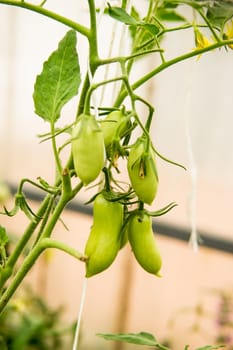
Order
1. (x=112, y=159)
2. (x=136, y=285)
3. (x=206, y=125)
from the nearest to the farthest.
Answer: (x=112, y=159)
(x=206, y=125)
(x=136, y=285)

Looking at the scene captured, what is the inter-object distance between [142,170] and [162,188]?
1.26 m

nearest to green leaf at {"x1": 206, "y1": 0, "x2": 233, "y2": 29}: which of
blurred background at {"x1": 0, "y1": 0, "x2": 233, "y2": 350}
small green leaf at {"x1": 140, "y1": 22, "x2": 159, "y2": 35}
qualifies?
small green leaf at {"x1": 140, "y1": 22, "x2": 159, "y2": 35}

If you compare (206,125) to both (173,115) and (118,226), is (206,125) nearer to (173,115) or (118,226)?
(173,115)

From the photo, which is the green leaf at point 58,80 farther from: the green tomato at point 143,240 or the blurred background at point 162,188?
the blurred background at point 162,188

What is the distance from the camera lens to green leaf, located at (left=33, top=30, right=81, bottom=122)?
438 mm

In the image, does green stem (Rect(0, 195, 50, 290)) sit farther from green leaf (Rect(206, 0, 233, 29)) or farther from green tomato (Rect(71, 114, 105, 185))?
green leaf (Rect(206, 0, 233, 29))

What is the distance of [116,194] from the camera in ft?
1.36

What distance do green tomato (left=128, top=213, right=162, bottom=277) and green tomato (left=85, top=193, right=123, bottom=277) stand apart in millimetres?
11

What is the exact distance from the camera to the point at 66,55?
1.44 feet

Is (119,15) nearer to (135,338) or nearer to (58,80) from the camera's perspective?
(58,80)

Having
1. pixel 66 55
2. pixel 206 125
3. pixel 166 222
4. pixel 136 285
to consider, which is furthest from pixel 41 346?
pixel 66 55

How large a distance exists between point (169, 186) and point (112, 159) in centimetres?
125

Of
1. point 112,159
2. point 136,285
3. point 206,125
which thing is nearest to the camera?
point 112,159

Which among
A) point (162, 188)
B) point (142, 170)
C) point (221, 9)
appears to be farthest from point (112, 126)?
point (162, 188)
